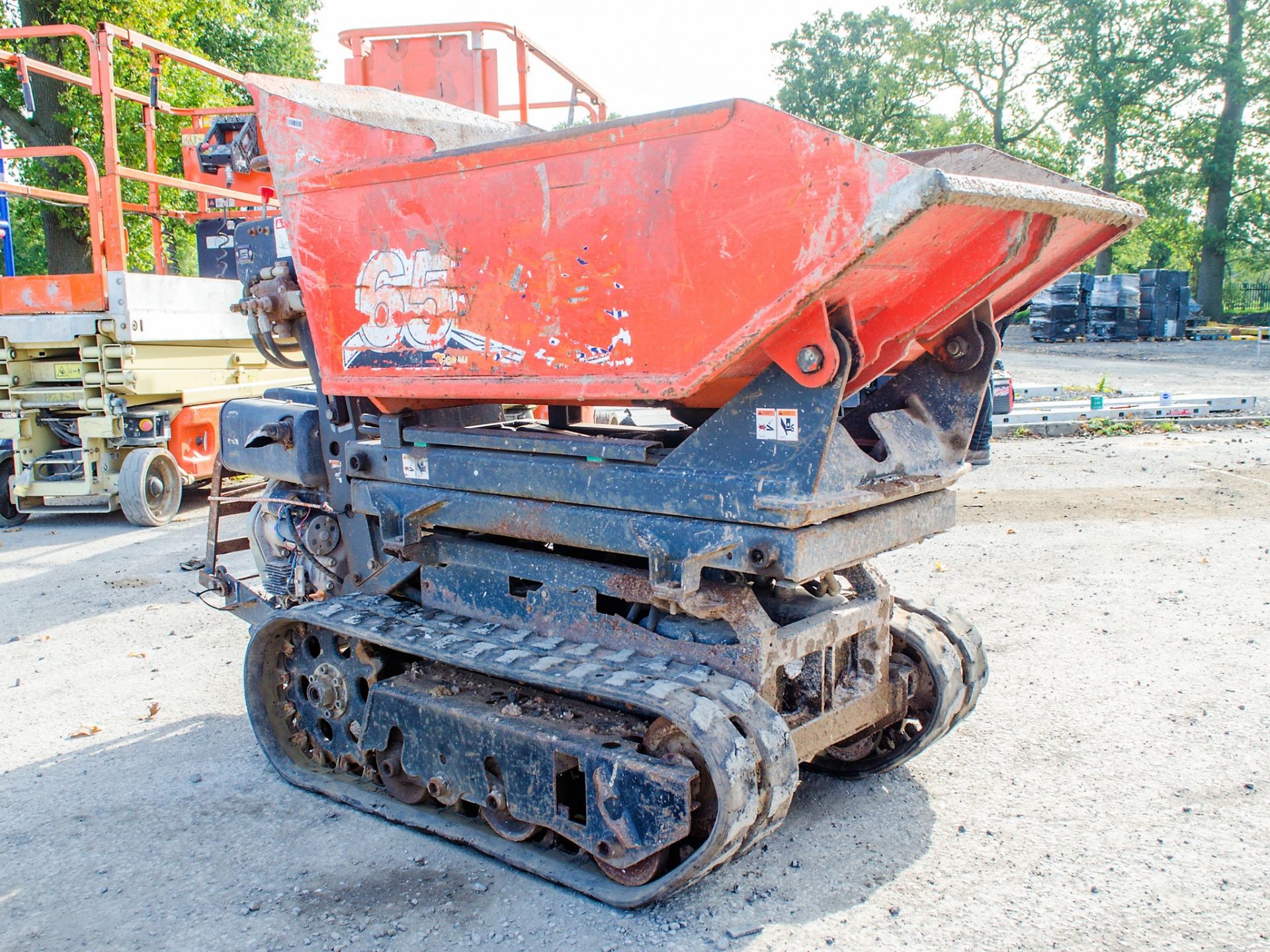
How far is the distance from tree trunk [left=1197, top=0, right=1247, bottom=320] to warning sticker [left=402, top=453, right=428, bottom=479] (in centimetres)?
3347

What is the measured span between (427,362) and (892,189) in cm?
188

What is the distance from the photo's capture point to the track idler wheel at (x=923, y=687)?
4012 mm

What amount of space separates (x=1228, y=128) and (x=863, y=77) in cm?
1329

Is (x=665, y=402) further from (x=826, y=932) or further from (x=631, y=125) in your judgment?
(x=826, y=932)

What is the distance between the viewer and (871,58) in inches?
1588

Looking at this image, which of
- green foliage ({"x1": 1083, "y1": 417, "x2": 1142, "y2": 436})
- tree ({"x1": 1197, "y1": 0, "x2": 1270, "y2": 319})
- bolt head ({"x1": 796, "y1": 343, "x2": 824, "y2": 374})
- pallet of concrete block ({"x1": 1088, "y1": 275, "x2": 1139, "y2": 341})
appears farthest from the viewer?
tree ({"x1": 1197, "y1": 0, "x2": 1270, "y2": 319})

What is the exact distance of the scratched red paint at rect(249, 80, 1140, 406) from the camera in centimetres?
285

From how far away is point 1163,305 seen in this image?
27141mm

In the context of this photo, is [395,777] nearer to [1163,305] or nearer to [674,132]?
[674,132]

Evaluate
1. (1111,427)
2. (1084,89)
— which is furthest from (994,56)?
(1111,427)

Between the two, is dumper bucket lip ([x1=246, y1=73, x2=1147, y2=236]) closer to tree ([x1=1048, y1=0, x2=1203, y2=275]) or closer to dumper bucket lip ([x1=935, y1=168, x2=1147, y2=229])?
dumper bucket lip ([x1=935, y1=168, x2=1147, y2=229])

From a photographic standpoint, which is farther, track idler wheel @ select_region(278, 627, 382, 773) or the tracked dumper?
track idler wheel @ select_region(278, 627, 382, 773)

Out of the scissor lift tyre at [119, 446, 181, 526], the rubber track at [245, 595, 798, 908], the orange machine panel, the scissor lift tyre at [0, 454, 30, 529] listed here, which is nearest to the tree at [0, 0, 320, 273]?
the orange machine panel

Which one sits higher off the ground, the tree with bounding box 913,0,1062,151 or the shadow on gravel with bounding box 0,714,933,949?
the tree with bounding box 913,0,1062,151
